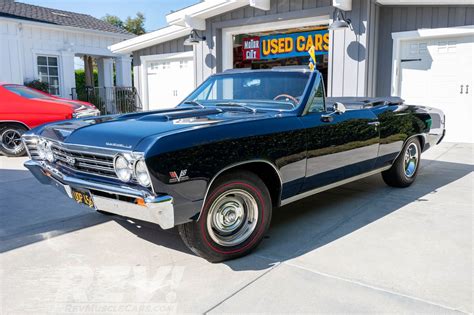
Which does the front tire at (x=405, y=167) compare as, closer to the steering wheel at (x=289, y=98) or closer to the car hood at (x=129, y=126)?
the steering wheel at (x=289, y=98)

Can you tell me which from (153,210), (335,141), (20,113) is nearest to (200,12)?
(20,113)

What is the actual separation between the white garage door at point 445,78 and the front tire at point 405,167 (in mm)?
4556

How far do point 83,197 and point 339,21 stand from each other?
7711 mm

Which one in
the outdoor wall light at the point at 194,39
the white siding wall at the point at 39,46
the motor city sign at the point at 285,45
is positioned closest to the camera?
the motor city sign at the point at 285,45

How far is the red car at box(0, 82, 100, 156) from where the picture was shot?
8664 millimetres

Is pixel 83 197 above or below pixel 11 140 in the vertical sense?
above

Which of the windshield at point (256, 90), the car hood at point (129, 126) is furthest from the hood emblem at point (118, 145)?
the windshield at point (256, 90)

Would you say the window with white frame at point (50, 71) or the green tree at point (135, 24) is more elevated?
the green tree at point (135, 24)

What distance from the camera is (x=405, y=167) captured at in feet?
19.6

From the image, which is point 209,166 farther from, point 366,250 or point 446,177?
point 446,177

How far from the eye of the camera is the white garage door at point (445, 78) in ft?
31.9

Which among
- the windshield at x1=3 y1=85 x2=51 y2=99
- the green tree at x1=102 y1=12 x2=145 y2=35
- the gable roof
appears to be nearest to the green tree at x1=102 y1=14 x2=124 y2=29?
the green tree at x1=102 y1=12 x2=145 y2=35

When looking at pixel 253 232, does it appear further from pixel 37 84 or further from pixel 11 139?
pixel 37 84

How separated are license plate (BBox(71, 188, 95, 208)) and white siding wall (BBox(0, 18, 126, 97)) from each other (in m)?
13.7
